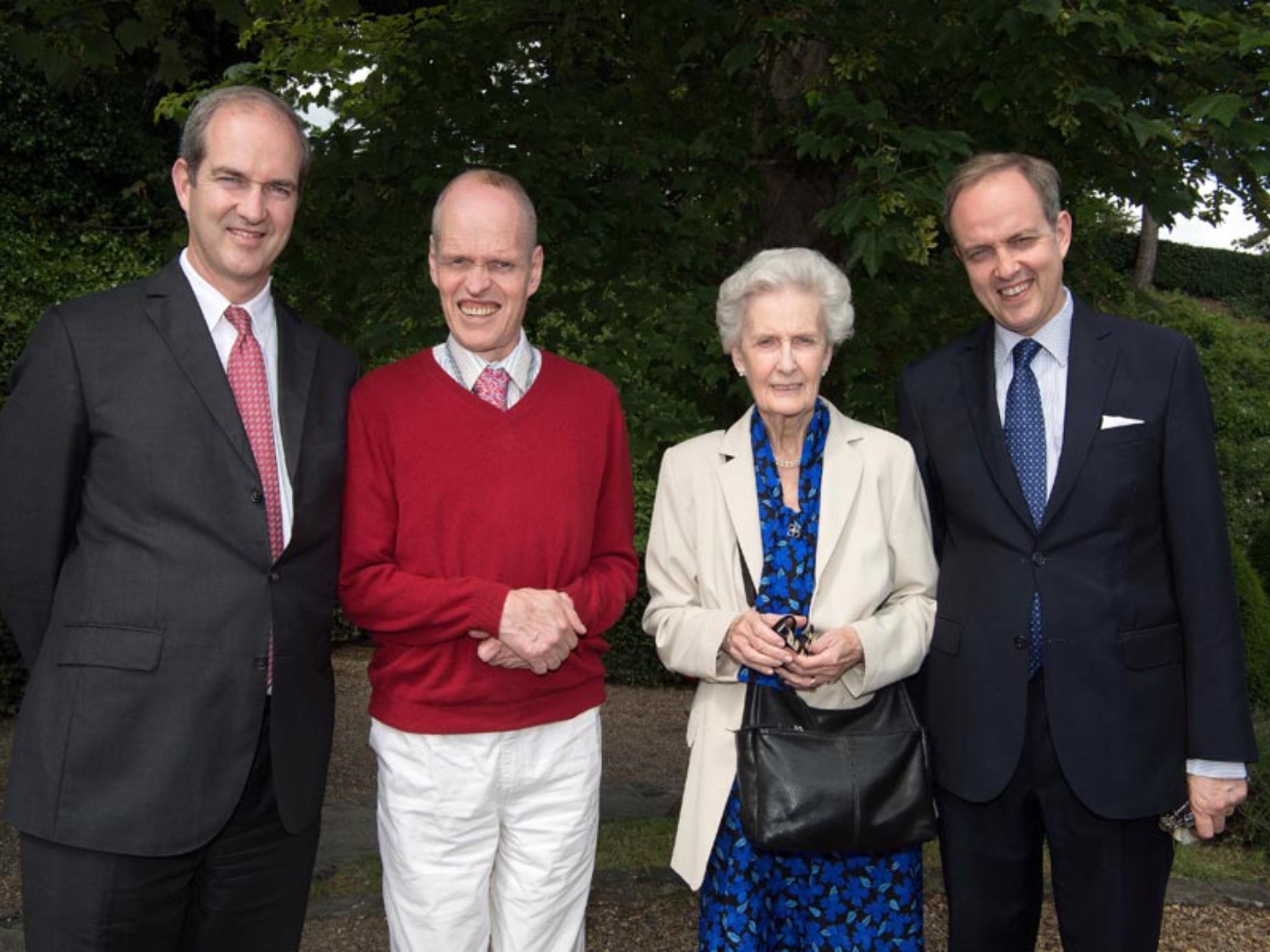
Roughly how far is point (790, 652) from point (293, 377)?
1.35 metres

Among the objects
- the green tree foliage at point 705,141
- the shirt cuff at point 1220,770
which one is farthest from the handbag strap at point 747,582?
the green tree foliage at point 705,141

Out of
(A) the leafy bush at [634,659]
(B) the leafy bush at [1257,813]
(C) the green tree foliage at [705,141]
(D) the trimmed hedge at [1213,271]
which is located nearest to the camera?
(C) the green tree foliage at [705,141]

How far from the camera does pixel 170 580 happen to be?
2.69m

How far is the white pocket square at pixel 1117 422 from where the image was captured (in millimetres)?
3000

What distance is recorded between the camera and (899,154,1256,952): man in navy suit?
298 cm

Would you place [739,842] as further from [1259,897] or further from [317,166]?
[1259,897]

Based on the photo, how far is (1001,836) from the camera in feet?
10.2

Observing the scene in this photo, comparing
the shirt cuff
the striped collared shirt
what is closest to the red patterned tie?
the striped collared shirt

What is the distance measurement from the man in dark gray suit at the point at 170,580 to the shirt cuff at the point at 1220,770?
2.15 metres

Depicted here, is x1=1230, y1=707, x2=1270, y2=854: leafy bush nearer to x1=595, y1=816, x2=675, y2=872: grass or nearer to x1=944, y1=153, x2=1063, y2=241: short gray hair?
x1=595, y1=816, x2=675, y2=872: grass

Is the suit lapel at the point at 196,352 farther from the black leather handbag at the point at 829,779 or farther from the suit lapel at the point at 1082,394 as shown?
the suit lapel at the point at 1082,394

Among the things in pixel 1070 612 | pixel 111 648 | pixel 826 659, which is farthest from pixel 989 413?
pixel 111 648

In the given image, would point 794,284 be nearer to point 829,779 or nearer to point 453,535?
point 453,535

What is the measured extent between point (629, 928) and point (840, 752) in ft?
8.51
